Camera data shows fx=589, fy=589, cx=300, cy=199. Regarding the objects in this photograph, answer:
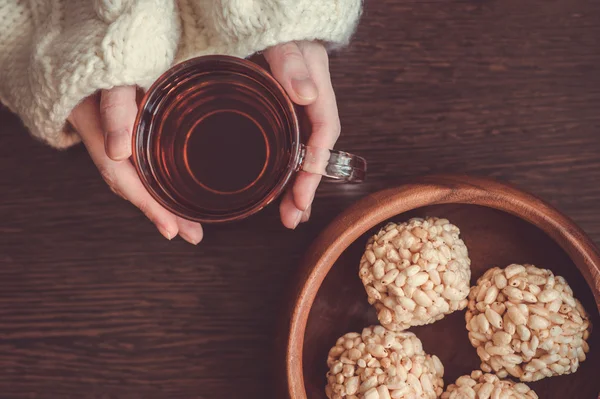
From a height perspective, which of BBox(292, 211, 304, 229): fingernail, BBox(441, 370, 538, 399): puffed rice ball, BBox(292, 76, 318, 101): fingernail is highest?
BBox(292, 76, 318, 101): fingernail

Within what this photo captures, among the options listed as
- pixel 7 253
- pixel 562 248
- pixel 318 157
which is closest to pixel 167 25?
pixel 318 157

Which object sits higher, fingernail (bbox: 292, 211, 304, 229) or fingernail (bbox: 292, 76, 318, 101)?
fingernail (bbox: 292, 76, 318, 101)

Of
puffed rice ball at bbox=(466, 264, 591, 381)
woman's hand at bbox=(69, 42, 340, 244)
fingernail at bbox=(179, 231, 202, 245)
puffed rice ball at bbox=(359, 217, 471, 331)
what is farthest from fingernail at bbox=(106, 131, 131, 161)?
puffed rice ball at bbox=(466, 264, 591, 381)

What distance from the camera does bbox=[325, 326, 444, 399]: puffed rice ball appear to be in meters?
0.51

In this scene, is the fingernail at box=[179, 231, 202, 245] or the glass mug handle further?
the fingernail at box=[179, 231, 202, 245]

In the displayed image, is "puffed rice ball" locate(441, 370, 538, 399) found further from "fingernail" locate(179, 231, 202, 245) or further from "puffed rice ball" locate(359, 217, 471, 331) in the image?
"fingernail" locate(179, 231, 202, 245)

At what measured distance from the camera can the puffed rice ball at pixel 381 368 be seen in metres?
0.51

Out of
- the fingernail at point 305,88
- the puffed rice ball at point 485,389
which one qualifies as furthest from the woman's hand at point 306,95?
the puffed rice ball at point 485,389

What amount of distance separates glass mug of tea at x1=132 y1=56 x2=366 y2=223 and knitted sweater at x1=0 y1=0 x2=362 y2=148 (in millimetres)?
30

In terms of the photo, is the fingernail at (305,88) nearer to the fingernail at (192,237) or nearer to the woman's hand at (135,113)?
the woman's hand at (135,113)

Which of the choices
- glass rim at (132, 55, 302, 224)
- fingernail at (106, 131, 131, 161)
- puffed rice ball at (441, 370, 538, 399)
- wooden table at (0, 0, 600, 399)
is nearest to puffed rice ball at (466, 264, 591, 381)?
puffed rice ball at (441, 370, 538, 399)

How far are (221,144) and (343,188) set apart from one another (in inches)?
5.2

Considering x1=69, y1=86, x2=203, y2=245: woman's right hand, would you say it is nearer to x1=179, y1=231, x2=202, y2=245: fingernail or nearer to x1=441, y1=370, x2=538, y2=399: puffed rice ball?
Answer: x1=179, y1=231, x2=202, y2=245: fingernail

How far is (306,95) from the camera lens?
48cm
